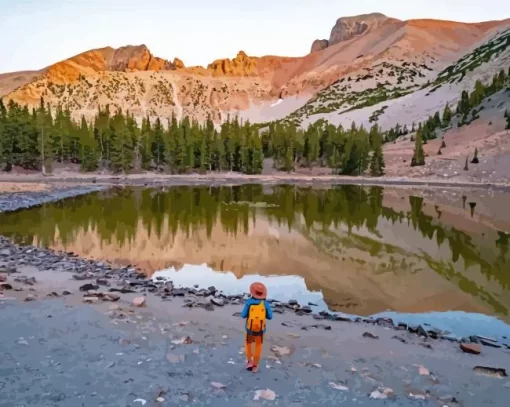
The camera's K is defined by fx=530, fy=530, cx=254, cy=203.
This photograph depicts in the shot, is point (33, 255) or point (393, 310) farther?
point (33, 255)

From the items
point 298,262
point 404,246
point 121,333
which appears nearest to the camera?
point 121,333

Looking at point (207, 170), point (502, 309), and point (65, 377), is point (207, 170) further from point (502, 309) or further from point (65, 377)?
point (65, 377)

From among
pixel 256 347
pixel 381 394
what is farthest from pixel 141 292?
pixel 381 394

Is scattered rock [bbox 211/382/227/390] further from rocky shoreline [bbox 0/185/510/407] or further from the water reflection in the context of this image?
the water reflection

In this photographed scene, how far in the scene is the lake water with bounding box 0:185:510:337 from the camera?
747 inches

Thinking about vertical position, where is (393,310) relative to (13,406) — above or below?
below

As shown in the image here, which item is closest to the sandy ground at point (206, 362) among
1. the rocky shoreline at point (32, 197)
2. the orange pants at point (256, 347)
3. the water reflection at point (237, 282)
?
the orange pants at point (256, 347)

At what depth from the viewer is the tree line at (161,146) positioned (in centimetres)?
9288

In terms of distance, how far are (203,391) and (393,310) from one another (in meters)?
10.3

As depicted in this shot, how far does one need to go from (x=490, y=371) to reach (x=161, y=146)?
350ft

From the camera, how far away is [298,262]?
25.8 metres

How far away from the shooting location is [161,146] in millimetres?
113438

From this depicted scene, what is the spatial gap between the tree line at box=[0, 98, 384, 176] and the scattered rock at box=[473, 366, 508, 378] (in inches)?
3530

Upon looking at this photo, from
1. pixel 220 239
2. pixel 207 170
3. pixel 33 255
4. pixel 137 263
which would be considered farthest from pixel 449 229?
pixel 207 170
